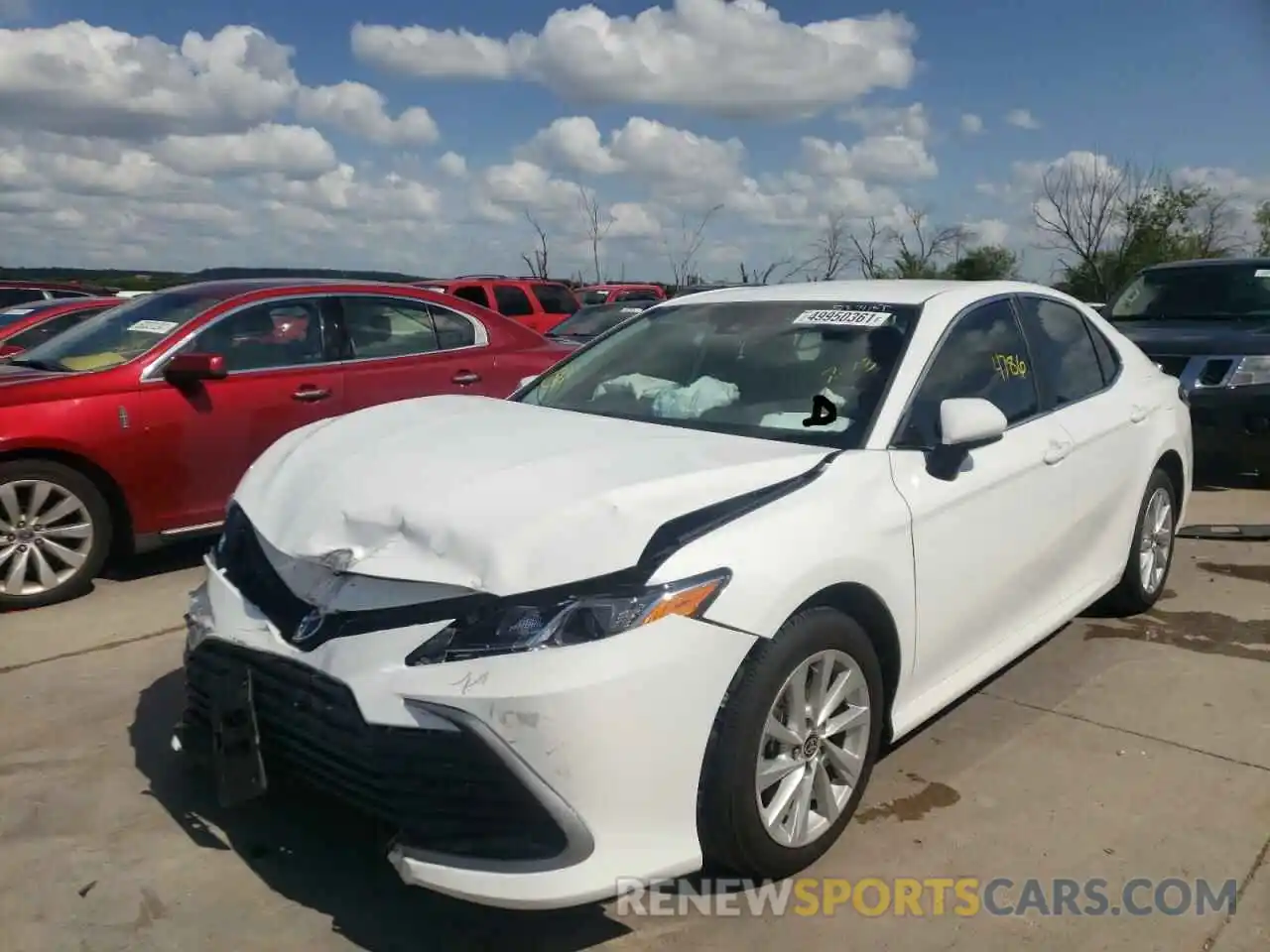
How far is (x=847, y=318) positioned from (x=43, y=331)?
10.4 m

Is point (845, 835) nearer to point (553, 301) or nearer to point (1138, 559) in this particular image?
point (1138, 559)

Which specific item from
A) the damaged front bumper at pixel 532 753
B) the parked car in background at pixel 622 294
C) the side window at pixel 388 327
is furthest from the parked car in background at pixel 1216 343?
the parked car in background at pixel 622 294

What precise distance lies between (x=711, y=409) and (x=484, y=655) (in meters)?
1.48

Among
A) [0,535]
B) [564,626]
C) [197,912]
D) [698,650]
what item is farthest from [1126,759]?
[0,535]

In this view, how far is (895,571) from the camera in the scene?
2975 mm

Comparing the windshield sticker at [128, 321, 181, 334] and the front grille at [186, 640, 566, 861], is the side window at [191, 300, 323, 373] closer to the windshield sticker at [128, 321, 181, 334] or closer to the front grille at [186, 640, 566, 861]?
the windshield sticker at [128, 321, 181, 334]

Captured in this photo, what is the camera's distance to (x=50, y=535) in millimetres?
5223

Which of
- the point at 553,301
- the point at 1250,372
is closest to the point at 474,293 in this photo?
the point at 553,301

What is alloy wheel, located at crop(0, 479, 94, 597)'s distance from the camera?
5.11 metres

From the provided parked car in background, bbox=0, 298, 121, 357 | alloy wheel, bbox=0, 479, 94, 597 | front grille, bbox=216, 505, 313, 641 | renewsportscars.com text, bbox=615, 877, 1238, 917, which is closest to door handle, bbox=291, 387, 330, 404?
alloy wheel, bbox=0, 479, 94, 597

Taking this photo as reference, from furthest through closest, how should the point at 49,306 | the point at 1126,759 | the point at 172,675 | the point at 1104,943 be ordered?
1. the point at 49,306
2. the point at 172,675
3. the point at 1126,759
4. the point at 1104,943

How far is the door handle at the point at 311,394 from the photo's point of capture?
6016 millimetres

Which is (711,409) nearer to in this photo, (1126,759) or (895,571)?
(895,571)

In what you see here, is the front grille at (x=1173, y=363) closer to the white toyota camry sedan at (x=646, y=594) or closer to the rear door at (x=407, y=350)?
the white toyota camry sedan at (x=646, y=594)
